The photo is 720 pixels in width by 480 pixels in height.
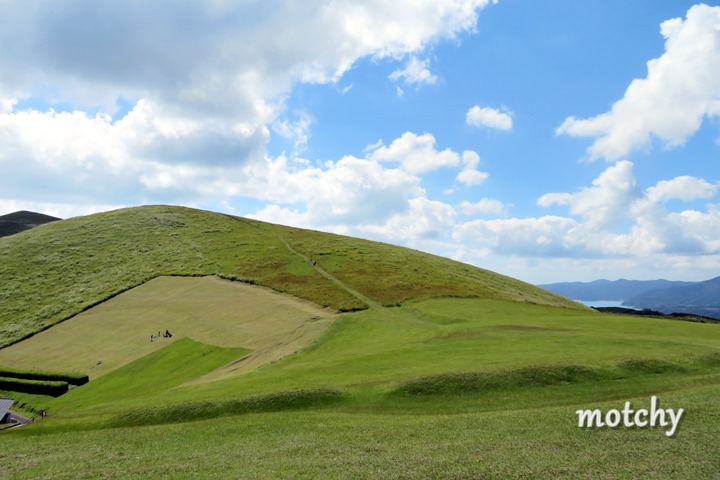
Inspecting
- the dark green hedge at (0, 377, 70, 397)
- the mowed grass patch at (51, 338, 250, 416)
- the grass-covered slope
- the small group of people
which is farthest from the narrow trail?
the dark green hedge at (0, 377, 70, 397)

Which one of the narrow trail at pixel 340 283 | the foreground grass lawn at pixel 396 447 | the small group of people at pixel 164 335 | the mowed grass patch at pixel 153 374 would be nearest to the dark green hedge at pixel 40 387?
the mowed grass patch at pixel 153 374

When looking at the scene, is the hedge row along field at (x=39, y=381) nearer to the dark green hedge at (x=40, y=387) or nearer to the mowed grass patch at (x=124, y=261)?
the dark green hedge at (x=40, y=387)

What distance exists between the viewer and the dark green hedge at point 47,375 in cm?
5653

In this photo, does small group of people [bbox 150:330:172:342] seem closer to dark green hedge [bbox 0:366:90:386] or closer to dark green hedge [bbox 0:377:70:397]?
dark green hedge [bbox 0:366:90:386]

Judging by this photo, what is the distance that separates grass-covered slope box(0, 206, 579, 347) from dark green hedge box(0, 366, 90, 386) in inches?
814

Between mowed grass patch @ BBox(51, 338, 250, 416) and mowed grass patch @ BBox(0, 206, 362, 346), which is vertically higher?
mowed grass patch @ BBox(0, 206, 362, 346)

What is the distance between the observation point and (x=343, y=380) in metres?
35.3

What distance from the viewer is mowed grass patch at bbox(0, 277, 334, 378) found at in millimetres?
60375

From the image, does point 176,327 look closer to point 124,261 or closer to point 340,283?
point 340,283

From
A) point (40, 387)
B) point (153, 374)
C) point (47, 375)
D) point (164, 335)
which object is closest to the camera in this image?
point (153, 374)

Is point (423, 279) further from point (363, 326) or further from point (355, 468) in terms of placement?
point (355, 468)

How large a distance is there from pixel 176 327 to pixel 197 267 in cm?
3494

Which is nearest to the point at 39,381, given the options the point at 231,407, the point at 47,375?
the point at 47,375

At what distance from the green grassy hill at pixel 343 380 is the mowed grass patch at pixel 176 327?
40 centimetres
